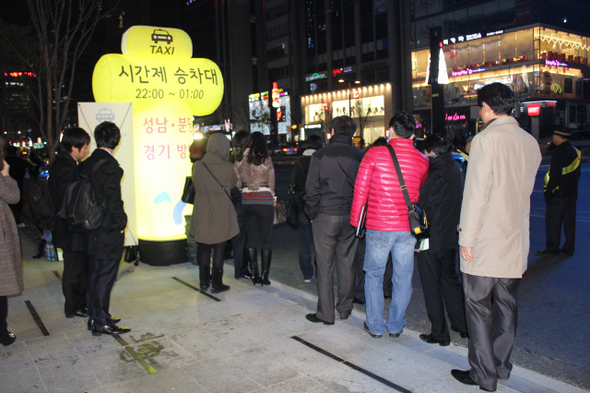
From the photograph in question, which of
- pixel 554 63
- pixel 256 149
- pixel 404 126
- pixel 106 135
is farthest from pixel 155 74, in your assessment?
pixel 554 63

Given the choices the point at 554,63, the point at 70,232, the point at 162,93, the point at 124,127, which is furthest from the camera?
the point at 554,63

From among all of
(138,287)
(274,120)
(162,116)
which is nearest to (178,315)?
(138,287)

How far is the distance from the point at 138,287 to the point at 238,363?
2.88 metres

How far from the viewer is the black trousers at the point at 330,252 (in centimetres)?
458

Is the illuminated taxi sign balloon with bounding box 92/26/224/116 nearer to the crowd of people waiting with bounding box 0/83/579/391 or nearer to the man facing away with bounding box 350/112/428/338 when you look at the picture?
the crowd of people waiting with bounding box 0/83/579/391

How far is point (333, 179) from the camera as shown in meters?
4.57

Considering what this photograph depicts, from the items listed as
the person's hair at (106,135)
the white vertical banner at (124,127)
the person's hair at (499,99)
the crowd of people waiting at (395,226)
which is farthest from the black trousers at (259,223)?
the person's hair at (499,99)

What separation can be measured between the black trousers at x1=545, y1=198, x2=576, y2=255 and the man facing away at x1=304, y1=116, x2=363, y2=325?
446cm

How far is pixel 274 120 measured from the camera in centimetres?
7550

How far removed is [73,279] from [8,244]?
971 millimetres

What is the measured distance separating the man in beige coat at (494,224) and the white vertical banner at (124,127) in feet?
15.7

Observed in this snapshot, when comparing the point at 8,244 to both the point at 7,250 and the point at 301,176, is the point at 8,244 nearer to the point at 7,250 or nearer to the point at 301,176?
the point at 7,250

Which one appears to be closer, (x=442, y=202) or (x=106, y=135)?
(x=442, y=202)

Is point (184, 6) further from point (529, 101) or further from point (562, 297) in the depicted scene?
point (562, 297)
